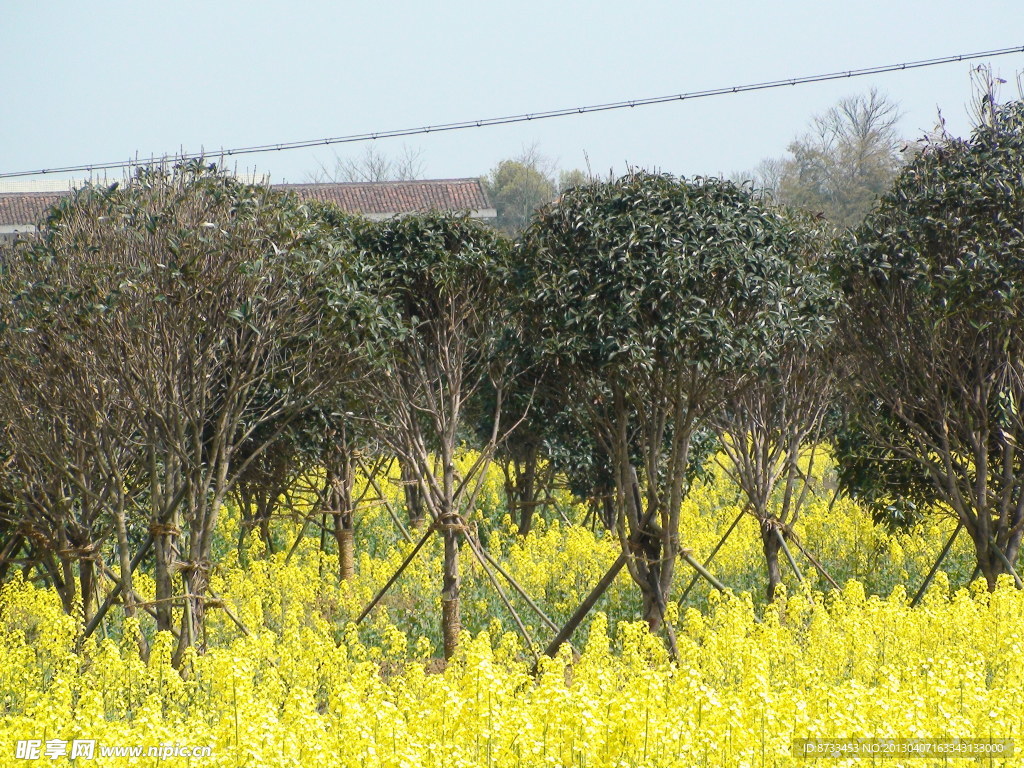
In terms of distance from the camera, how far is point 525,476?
18219mm

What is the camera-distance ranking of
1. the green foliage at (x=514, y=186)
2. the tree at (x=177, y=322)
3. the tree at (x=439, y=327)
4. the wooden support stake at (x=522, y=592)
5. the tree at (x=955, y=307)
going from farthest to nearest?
1. the green foliage at (x=514, y=186)
2. the wooden support stake at (x=522, y=592)
3. the tree at (x=439, y=327)
4. the tree at (x=955, y=307)
5. the tree at (x=177, y=322)

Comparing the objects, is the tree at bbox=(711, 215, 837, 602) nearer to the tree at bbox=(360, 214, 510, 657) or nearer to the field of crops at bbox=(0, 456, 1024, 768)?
the field of crops at bbox=(0, 456, 1024, 768)

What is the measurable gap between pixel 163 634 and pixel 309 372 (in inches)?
97.4

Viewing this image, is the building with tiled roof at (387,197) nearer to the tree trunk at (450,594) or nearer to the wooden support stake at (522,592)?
the wooden support stake at (522,592)

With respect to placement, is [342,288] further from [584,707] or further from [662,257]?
[584,707]

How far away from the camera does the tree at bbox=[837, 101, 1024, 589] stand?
9.97m

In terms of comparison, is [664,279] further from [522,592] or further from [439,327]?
[522,592]

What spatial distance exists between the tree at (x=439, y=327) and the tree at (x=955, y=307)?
3.54 meters

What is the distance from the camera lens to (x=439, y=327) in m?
11.3

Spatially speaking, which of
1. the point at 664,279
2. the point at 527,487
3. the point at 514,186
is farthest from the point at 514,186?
the point at 664,279

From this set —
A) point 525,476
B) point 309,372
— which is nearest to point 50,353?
point 309,372

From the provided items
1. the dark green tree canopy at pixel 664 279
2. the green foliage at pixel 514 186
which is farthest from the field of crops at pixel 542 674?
the green foliage at pixel 514 186

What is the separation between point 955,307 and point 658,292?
9.49 feet

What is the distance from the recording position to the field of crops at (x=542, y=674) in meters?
5.65
